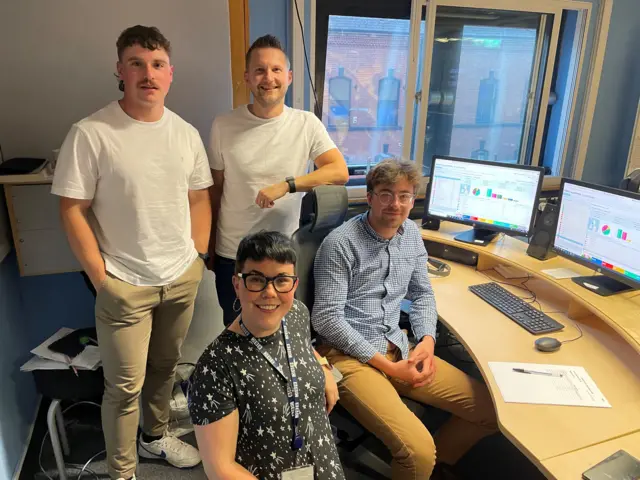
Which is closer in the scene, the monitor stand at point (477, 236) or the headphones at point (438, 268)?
the headphones at point (438, 268)

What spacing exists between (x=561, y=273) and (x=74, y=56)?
2.33 m

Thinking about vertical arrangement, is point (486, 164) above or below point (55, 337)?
above

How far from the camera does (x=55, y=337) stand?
2.19m

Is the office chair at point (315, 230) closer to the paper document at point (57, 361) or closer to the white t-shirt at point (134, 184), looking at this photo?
the white t-shirt at point (134, 184)

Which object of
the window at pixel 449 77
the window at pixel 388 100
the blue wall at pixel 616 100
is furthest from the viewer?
the blue wall at pixel 616 100

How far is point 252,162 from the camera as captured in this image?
6.26 feet

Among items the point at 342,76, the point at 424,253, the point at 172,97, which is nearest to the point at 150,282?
the point at 172,97

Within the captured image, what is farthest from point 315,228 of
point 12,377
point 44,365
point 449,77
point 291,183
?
point 449,77

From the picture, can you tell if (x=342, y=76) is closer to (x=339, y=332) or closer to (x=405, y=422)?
(x=339, y=332)

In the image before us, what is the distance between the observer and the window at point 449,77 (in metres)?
3.13

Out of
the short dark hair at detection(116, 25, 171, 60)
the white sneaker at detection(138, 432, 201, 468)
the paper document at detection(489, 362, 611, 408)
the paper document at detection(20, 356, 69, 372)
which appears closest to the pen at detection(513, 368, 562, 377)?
the paper document at detection(489, 362, 611, 408)

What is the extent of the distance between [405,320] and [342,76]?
5.62ft

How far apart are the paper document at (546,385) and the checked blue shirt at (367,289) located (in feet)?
1.27

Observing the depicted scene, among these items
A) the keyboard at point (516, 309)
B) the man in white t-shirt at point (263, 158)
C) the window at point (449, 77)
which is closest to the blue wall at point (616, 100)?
the window at point (449, 77)
